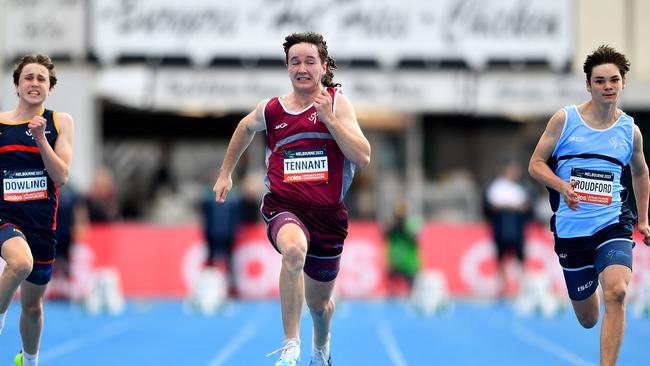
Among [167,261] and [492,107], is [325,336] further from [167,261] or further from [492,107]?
[492,107]

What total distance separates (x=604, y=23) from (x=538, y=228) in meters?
5.77

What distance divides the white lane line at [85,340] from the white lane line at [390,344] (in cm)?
319

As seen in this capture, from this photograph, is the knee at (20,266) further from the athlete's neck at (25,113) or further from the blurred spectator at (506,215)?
the blurred spectator at (506,215)

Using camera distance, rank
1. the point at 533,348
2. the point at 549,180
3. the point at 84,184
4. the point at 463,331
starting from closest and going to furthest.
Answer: the point at 549,180
the point at 533,348
the point at 463,331
the point at 84,184

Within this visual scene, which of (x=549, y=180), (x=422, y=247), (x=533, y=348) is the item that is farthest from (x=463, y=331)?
(x=549, y=180)

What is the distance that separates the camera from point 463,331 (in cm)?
1382

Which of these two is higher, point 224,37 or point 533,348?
point 224,37

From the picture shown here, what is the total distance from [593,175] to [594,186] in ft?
0.25

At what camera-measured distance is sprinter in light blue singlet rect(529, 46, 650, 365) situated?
7.52m

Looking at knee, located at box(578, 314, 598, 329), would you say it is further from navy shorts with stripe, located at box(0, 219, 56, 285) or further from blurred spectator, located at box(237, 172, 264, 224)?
blurred spectator, located at box(237, 172, 264, 224)

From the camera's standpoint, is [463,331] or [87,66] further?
[87,66]

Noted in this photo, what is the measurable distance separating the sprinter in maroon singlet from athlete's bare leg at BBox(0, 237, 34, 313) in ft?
4.46

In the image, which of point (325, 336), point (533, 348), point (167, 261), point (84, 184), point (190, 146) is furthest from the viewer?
point (190, 146)

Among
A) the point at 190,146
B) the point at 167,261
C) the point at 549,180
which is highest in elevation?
the point at 549,180
